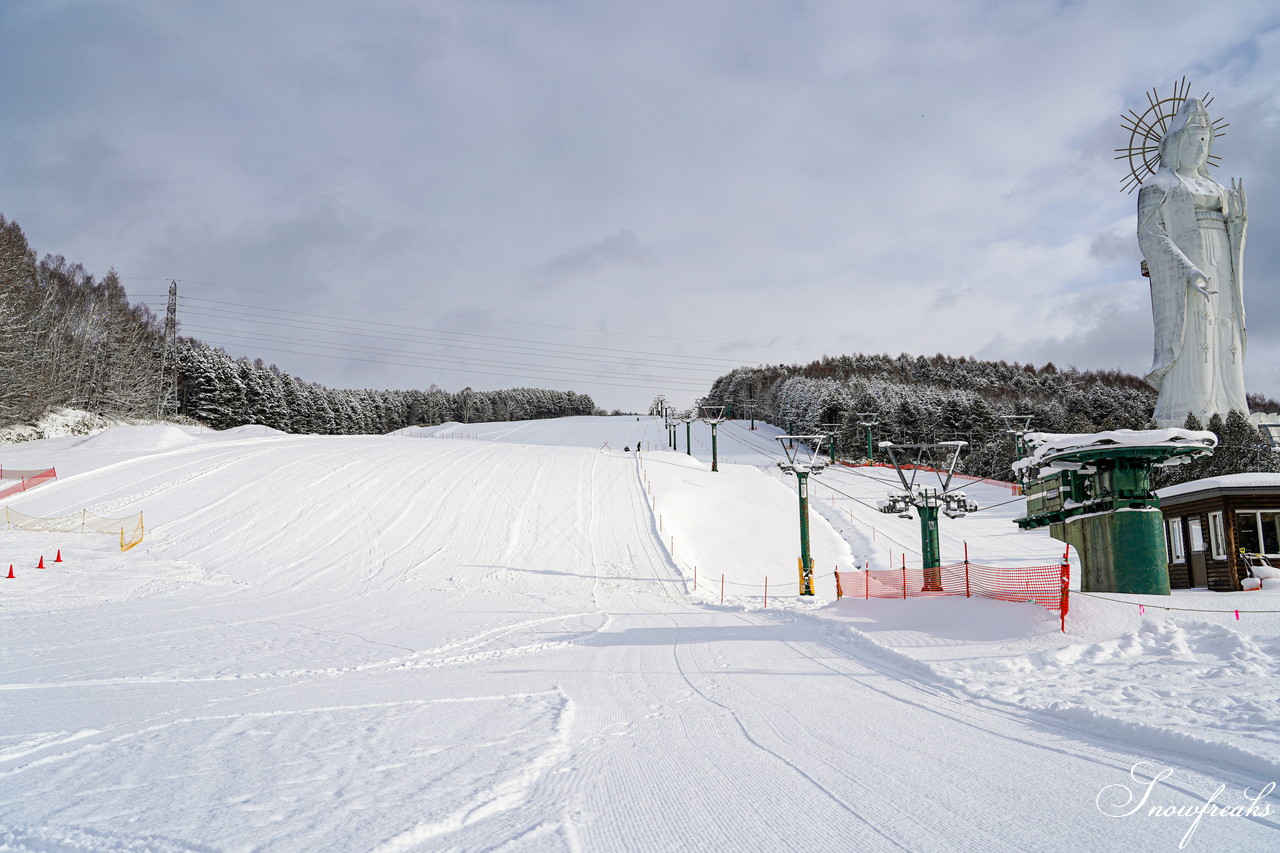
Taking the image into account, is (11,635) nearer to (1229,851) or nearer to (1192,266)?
(1229,851)

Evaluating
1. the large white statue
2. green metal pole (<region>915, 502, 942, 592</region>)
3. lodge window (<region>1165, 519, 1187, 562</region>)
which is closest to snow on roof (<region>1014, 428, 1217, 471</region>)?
lodge window (<region>1165, 519, 1187, 562</region>)

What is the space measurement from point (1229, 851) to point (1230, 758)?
2.02 meters

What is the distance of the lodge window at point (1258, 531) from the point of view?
1666cm

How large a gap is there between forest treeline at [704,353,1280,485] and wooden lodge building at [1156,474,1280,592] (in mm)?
37814

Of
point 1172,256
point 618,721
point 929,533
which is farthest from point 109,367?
point 1172,256

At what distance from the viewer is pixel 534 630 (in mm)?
15062

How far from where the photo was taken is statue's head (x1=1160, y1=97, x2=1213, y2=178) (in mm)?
50438

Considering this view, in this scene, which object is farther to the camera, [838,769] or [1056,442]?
[1056,442]

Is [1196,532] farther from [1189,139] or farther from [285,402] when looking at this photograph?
[285,402]

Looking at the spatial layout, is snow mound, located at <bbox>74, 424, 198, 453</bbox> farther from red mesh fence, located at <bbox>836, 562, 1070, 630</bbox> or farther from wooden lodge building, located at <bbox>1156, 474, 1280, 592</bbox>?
wooden lodge building, located at <bbox>1156, 474, 1280, 592</bbox>

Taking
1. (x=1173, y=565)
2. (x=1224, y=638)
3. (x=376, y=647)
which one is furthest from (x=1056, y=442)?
(x=376, y=647)

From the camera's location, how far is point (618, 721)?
6.95 meters
